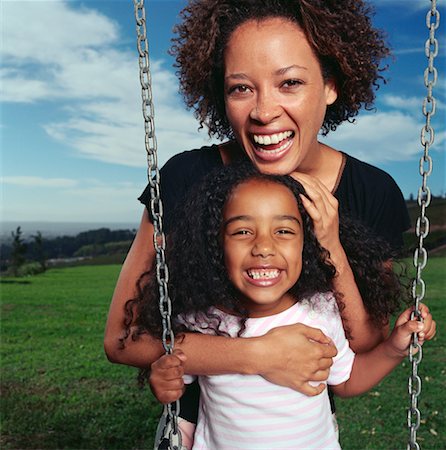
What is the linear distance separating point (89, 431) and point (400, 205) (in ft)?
12.9

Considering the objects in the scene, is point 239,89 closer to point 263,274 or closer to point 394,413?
point 263,274

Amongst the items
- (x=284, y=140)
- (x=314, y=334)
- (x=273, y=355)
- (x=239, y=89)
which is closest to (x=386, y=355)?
(x=314, y=334)

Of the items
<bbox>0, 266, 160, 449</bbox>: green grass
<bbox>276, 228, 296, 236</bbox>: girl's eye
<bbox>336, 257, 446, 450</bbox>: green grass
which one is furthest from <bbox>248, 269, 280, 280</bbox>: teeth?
<bbox>0, 266, 160, 449</bbox>: green grass

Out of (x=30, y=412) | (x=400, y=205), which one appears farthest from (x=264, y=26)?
(x=30, y=412)

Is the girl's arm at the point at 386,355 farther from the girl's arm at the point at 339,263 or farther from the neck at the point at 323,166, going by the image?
the neck at the point at 323,166

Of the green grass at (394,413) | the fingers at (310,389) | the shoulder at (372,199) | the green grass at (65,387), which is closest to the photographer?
the fingers at (310,389)

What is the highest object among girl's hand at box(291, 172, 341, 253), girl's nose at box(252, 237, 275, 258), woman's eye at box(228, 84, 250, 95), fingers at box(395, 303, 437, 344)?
woman's eye at box(228, 84, 250, 95)

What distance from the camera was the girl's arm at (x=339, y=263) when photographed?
81.9 inches

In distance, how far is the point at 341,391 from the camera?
2273mm

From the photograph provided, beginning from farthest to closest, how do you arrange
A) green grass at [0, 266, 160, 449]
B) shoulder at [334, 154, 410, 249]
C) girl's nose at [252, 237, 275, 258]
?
green grass at [0, 266, 160, 449]
shoulder at [334, 154, 410, 249]
girl's nose at [252, 237, 275, 258]

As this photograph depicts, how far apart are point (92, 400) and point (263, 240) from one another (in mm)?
4886

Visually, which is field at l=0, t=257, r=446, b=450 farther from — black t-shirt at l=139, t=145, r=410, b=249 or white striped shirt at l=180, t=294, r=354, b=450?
white striped shirt at l=180, t=294, r=354, b=450

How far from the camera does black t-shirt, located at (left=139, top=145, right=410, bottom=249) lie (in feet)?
7.90

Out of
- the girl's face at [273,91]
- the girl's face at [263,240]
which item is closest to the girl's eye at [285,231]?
the girl's face at [263,240]
